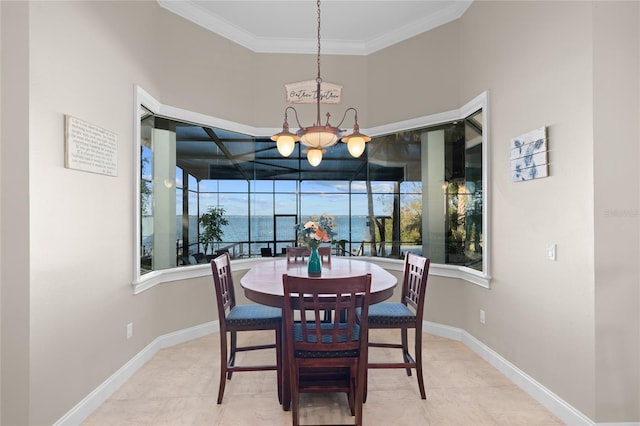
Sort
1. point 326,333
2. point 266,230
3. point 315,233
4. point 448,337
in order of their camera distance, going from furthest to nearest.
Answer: point 266,230 → point 448,337 → point 315,233 → point 326,333

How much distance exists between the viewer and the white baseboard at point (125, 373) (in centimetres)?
237

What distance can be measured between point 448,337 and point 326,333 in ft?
7.36

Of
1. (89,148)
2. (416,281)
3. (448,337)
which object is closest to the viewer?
(89,148)

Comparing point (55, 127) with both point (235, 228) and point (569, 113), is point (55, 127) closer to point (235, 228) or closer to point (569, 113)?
point (235, 228)

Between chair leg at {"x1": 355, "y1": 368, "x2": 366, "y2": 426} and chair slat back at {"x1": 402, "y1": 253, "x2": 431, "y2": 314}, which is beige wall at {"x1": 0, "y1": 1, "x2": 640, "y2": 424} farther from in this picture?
chair leg at {"x1": 355, "y1": 368, "x2": 366, "y2": 426}

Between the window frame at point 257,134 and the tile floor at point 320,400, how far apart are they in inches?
31.5

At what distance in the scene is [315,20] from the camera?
4.11 meters

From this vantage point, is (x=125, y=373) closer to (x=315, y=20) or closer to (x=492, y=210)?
(x=492, y=210)

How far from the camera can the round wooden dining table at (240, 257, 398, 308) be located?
2334 millimetres

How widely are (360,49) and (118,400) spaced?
14.7 feet

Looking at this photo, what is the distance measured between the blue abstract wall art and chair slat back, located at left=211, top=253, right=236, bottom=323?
2448 millimetres

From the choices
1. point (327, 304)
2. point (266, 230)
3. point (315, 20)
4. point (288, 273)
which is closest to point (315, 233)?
point (288, 273)

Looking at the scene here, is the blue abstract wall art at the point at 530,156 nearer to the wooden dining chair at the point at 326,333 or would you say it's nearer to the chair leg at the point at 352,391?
the wooden dining chair at the point at 326,333

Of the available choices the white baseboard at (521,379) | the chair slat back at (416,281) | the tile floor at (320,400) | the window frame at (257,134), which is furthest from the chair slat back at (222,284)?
the white baseboard at (521,379)
